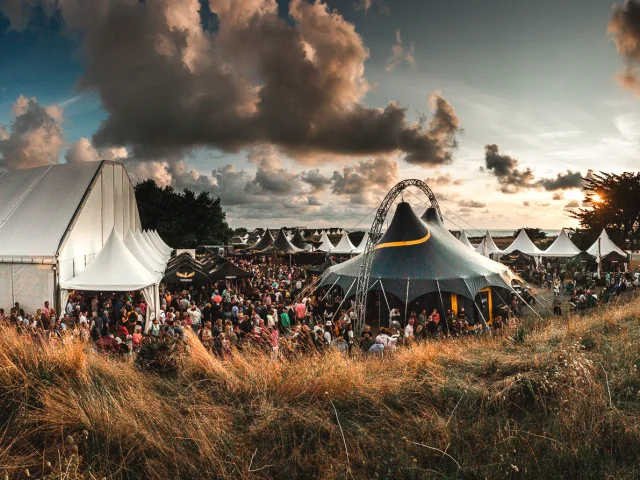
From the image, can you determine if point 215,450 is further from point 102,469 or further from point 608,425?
point 608,425

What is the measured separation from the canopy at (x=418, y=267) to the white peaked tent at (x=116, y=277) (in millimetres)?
6277

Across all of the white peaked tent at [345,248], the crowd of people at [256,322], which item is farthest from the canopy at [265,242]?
the crowd of people at [256,322]

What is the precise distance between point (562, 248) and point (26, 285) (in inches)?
1324

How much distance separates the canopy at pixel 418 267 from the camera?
40.8ft

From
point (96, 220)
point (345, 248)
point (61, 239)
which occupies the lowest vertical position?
point (345, 248)

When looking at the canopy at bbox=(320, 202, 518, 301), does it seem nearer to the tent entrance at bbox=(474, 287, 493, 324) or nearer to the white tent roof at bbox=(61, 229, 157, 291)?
the tent entrance at bbox=(474, 287, 493, 324)

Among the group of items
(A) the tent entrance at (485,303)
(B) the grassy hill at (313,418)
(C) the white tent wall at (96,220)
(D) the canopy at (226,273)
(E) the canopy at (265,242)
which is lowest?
(A) the tent entrance at (485,303)

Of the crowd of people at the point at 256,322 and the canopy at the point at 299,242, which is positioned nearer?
the crowd of people at the point at 256,322

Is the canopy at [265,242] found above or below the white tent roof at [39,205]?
below

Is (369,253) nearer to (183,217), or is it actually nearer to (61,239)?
(61,239)

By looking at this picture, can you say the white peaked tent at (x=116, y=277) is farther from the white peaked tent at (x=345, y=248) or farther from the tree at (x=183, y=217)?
the tree at (x=183, y=217)

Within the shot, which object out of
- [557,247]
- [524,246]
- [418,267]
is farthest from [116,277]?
[557,247]

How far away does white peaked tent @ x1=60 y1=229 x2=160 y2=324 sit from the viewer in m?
11.9

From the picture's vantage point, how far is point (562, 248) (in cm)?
2900
